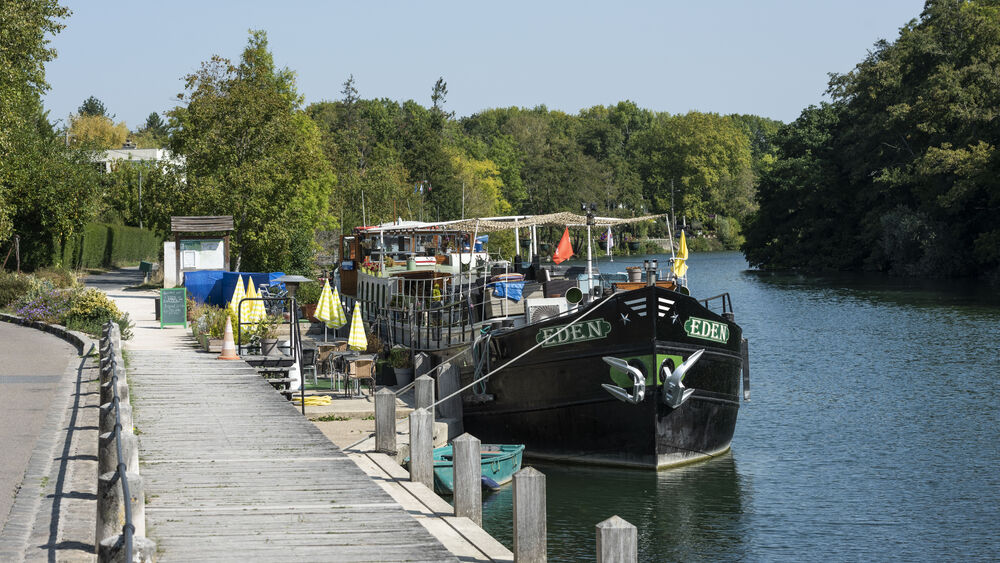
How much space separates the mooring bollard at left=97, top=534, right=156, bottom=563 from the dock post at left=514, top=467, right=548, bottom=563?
144 inches

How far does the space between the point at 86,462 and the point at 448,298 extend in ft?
49.7

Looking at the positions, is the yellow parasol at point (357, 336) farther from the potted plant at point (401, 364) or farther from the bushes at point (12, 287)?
the bushes at point (12, 287)

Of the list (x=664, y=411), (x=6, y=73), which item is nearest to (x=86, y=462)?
(x=664, y=411)

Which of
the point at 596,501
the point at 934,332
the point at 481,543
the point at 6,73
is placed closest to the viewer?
the point at 481,543

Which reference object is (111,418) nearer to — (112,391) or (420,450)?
(112,391)

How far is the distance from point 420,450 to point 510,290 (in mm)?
11145

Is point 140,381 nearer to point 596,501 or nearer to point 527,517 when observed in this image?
point 596,501

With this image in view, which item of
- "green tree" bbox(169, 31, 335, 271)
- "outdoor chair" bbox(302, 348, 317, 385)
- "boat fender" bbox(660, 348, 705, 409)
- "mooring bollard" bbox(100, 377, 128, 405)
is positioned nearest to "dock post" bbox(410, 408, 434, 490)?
"mooring bollard" bbox(100, 377, 128, 405)

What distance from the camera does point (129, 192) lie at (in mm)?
82375

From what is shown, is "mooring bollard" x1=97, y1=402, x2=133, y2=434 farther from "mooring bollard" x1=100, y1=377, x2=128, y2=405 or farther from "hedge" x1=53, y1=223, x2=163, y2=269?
"hedge" x1=53, y1=223, x2=163, y2=269

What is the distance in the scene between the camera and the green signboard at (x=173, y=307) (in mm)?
30031

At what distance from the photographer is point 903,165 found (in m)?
75.6

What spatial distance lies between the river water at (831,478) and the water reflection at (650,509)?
1.4 inches

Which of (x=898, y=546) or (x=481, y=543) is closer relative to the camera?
(x=481, y=543)
